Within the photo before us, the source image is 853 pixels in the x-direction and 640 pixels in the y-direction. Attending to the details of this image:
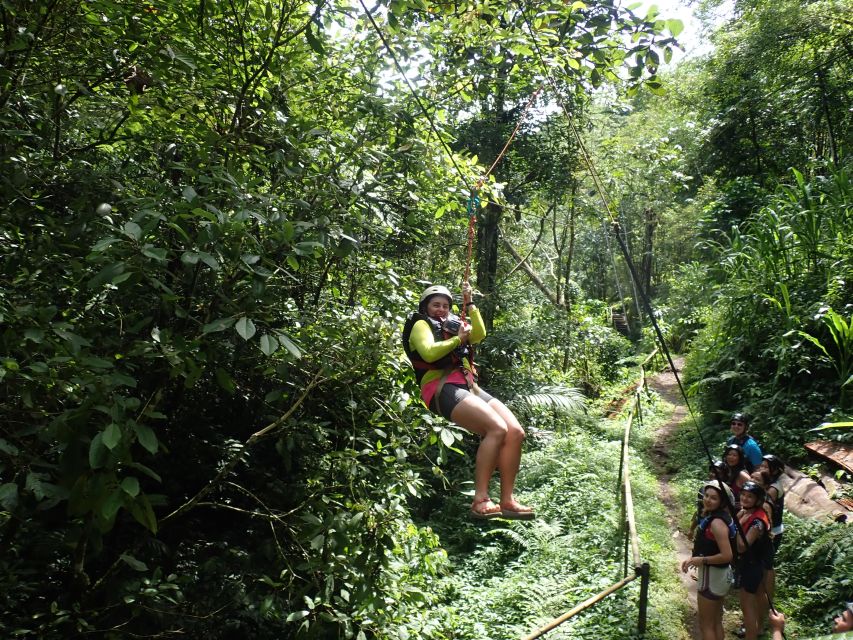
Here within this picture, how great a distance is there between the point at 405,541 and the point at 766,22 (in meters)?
11.6

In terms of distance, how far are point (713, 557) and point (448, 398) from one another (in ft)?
7.62

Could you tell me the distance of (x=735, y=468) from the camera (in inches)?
210

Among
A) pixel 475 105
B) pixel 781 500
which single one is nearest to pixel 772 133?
pixel 475 105

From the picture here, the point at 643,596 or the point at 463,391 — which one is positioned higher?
the point at 463,391

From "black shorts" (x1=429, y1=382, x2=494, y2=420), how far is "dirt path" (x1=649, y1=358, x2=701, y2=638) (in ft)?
10.4

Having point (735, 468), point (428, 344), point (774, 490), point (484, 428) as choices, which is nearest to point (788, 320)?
point (735, 468)

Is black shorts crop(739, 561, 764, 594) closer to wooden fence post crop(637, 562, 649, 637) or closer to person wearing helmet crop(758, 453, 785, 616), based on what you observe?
person wearing helmet crop(758, 453, 785, 616)

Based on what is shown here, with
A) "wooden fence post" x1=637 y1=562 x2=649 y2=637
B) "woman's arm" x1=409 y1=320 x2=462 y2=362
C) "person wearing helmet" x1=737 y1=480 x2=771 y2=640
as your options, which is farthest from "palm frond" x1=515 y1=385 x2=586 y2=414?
"woman's arm" x1=409 y1=320 x2=462 y2=362

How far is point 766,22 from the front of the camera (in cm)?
1105

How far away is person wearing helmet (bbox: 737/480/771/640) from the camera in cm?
447

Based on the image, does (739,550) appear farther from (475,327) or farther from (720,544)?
(475,327)

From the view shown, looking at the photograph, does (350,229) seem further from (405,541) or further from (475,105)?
(475,105)

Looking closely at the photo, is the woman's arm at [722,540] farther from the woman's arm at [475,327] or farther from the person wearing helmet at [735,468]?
the woman's arm at [475,327]

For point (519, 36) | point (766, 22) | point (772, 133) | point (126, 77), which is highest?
point (766, 22)
